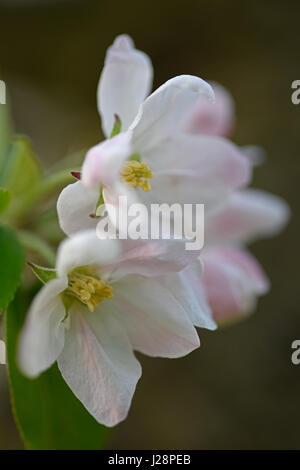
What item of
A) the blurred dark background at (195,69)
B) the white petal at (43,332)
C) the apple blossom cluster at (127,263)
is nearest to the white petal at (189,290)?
the apple blossom cluster at (127,263)

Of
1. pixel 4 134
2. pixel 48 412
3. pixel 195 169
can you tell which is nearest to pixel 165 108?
pixel 195 169

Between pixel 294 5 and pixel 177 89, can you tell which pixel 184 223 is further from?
pixel 294 5

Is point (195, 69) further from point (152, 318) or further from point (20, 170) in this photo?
point (152, 318)

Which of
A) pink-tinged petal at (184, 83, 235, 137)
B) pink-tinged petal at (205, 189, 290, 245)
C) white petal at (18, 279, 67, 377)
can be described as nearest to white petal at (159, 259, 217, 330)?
white petal at (18, 279, 67, 377)

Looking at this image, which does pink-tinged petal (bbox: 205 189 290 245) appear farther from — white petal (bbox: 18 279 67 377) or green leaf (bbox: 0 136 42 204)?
white petal (bbox: 18 279 67 377)

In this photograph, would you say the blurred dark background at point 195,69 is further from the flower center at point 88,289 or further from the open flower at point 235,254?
the flower center at point 88,289
